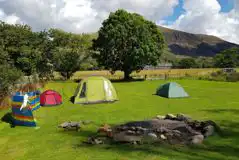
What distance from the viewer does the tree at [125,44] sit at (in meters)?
39.0

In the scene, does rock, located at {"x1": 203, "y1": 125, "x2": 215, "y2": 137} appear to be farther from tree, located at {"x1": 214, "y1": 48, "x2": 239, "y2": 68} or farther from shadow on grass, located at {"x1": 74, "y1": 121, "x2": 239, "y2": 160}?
tree, located at {"x1": 214, "y1": 48, "x2": 239, "y2": 68}

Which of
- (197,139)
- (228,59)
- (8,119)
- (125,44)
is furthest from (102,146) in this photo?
(228,59)

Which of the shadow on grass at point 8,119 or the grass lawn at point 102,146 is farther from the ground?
the shadow on grass at point 8,119

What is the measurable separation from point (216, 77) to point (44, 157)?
38.4 metres

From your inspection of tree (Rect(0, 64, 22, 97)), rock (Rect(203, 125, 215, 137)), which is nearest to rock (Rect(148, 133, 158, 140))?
rock (Rect(203, 125, 215, 137))

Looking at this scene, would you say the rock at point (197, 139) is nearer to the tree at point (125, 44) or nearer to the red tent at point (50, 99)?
the red tent at point (50, 99)

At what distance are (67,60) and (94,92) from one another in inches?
1016

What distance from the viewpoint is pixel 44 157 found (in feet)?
29.1

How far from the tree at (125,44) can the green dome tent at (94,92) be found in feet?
60.6

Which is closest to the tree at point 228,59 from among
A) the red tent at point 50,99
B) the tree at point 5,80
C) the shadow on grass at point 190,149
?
the red tent at point 50,99

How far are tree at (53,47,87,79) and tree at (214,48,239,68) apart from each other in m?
Answer: 79.1

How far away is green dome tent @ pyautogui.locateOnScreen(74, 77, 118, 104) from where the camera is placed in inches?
773

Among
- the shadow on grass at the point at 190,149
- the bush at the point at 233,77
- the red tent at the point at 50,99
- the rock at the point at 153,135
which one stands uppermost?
the bush at the point at 233,77

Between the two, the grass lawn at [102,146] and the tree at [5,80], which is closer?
the grass lawn at [102,146]
